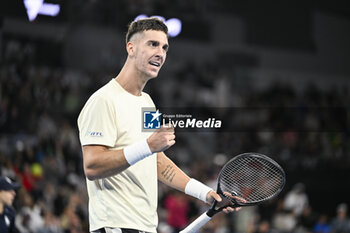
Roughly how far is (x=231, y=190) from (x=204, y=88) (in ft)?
43.9

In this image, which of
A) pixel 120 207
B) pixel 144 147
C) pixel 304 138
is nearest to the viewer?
pixel 144 147

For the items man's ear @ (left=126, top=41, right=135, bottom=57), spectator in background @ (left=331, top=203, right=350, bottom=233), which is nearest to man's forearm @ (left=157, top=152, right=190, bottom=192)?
man's ear @ (left=126, top=41, right=135, bottom=57)

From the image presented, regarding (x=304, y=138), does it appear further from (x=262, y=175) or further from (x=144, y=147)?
(x=144, y=147)

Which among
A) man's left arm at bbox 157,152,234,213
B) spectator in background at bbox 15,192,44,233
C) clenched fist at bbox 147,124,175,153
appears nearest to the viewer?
clenched fist at bbox 147,124,175,153

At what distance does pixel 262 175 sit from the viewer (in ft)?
14.8

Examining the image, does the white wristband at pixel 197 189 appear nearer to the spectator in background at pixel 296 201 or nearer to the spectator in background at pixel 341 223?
the spectator in background at pixel 341 223

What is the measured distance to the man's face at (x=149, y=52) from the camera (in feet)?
12.8

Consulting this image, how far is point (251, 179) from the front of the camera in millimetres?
4551

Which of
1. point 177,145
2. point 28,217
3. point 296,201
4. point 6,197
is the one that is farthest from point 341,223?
point 6,197

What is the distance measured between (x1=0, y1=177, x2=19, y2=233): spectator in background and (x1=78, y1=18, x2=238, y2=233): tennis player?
9.17ft

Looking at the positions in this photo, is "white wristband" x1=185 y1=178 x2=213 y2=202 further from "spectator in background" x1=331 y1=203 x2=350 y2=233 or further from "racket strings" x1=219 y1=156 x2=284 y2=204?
"spectator in background" x1=331 y1=203 x2=350 y2=233

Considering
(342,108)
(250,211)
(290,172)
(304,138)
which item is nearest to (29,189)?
(250,211)

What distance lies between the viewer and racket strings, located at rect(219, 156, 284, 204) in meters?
4.34

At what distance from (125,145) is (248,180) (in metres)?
1.13
